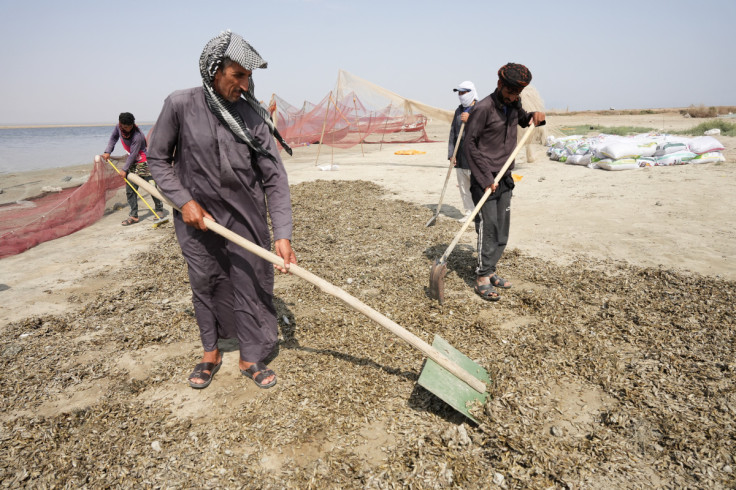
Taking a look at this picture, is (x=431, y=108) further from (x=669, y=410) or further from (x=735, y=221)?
(x=669, y=410)

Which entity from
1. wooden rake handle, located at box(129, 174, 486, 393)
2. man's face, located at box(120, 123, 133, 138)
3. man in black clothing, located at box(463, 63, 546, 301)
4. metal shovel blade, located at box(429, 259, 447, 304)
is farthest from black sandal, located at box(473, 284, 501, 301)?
man's face, located at box(120, 123, 133, 138)

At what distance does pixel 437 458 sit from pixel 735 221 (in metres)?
6.01

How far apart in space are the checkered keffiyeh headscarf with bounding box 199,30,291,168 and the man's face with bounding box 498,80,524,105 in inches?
86.2

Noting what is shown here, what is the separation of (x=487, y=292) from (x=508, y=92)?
68.5 inches

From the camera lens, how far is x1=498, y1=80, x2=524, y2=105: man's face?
3.62m

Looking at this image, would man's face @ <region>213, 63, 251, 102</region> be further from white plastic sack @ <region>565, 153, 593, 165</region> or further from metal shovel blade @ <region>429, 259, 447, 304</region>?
white plastic sack @ <region>565, 153, 593, 165</region>

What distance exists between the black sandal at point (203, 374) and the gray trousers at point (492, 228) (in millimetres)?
2450

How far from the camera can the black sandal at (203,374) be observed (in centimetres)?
278

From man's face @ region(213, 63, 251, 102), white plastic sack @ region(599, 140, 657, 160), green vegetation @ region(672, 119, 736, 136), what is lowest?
white plastic sack @ region(599, 140, 657, 160)

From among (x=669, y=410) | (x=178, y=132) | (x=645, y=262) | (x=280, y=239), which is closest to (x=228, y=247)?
(x=280, y=239)

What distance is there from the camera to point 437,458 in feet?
7.09

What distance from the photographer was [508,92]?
364cm

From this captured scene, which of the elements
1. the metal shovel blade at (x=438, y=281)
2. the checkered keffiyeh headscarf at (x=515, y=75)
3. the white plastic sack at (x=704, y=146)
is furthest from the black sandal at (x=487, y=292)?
the white plastic sack at (x=704, y=146)

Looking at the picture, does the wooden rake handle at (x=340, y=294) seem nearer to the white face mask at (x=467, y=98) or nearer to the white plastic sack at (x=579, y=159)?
the white face mask at (x=467, y=98)
